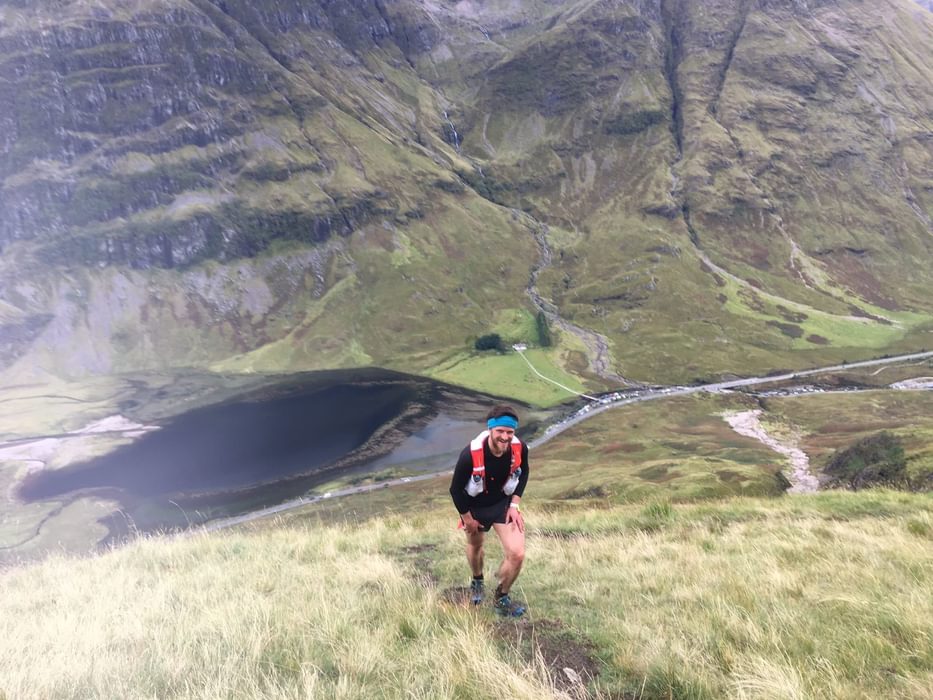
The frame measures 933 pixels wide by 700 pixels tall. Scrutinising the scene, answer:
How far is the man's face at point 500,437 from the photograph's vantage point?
7535 millimetres

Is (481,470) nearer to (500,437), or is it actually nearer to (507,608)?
(500,437)

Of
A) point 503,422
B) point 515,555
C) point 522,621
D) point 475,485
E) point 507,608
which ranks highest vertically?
point 503,422

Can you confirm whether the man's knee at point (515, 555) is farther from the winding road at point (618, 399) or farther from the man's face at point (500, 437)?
the winding road at point (618, 399)

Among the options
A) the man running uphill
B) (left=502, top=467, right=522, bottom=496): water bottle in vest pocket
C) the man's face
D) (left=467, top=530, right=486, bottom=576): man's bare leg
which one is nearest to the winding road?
(left=467, top=530, right=486, bottom=576): man's bare leg

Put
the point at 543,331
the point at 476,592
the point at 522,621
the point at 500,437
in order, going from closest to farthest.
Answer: the point at 522,621
the point at 500,437
the point at 476,592
the point at 543,331

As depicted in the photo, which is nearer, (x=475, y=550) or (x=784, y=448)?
(x=475, y=550)

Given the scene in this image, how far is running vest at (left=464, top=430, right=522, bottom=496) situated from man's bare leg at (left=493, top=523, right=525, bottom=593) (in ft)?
1.67

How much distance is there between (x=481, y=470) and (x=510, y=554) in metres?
1.24

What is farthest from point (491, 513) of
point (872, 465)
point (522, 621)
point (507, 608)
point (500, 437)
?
point (872, 465)

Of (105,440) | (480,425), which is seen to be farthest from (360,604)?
(105,440)

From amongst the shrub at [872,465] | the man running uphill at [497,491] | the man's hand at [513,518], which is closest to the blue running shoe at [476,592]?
the man running uphill at [497,491]

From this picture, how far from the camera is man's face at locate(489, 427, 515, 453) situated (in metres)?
7.54

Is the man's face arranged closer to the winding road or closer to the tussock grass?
the tussock grass

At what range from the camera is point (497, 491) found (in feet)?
25.8
